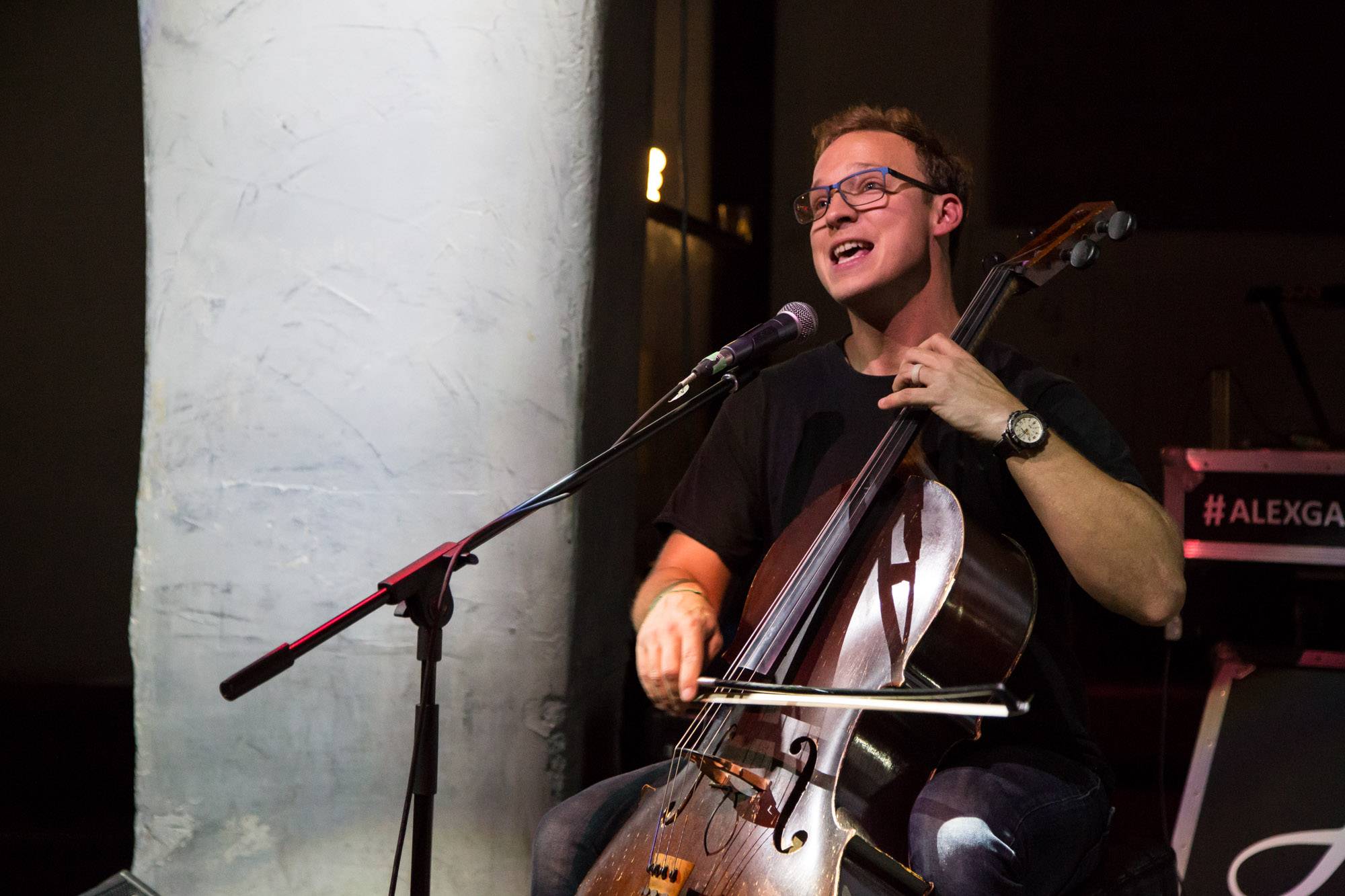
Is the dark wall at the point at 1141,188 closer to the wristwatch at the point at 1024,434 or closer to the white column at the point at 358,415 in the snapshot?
the white column at the point at 358,415

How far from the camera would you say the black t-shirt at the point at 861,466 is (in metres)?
1.57

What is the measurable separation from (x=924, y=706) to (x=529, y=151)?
1318 mm

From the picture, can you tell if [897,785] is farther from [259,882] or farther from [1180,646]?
Result: [1180,646]

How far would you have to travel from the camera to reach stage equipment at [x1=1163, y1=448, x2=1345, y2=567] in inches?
91.5

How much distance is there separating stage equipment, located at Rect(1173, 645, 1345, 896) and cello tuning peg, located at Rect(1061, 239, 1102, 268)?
3.85ft

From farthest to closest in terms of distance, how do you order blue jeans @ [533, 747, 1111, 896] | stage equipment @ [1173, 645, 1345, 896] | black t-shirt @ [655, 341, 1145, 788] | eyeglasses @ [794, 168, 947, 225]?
stage equipment @ [1173, 645, 1345, 896] < eyeglasses @ [794, 168, 947, 225] < black t-shirt @ [655, 341, 1145, 788] < blue jeans @ [533, 747, 1111, 896]

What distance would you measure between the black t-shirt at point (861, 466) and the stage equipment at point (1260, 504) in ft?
2.66

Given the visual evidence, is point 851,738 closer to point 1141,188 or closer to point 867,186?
point 867,186

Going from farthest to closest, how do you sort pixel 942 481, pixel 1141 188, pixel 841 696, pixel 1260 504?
1. pixel 1141 188
2. pixel 1260 504
3. pixel 942 481
4. pixel 841 696

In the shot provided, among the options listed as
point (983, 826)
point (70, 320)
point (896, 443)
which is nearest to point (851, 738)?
point (983, 826)

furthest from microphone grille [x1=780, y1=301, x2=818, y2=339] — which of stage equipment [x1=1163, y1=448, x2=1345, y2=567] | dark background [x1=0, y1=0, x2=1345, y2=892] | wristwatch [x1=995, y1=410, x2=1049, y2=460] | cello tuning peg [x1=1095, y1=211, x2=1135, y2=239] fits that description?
stage equipment [x1=1163, y1=448, x2=1345, y2=567]

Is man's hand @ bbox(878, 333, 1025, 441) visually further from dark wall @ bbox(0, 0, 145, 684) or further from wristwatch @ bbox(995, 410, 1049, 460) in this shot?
dark wall @ bbox(0, 0, 145, 684)

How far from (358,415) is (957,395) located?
112 cm

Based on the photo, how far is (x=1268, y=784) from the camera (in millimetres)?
2246
